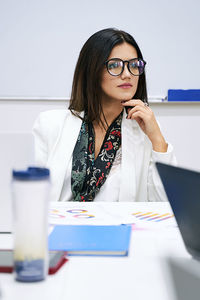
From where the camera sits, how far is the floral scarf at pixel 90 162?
1.45 metres

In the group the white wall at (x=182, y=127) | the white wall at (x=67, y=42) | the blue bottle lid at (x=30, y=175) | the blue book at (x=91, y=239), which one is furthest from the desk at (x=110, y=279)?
the white wall at (x=67, y=42)

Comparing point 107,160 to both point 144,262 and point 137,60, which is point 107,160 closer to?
point 137,60

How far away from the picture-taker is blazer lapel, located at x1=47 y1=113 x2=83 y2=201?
56.5 inches

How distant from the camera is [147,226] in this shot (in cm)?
93

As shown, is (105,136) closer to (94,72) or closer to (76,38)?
(94,72)

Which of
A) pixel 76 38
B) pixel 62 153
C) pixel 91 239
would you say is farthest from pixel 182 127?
pixel 91 239

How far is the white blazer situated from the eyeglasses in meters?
0.20

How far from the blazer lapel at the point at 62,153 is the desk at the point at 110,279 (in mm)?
640

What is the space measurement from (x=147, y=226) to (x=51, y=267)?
36 centimetres

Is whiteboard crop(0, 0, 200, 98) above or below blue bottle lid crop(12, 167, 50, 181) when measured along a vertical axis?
above

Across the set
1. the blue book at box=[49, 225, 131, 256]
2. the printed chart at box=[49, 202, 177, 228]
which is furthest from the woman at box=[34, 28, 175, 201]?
the blue book at box=[49, 225, 131, 256]

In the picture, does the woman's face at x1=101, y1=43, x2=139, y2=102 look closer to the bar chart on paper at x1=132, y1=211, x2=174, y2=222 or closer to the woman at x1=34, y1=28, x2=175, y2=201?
the woman at x1=34, y1=28, x2=175, y2=201

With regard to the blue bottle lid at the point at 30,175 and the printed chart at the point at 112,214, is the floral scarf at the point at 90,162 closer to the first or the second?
the printed chart at the point at 112,214

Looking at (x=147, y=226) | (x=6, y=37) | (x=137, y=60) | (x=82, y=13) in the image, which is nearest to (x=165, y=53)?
(x=82, y=13)
